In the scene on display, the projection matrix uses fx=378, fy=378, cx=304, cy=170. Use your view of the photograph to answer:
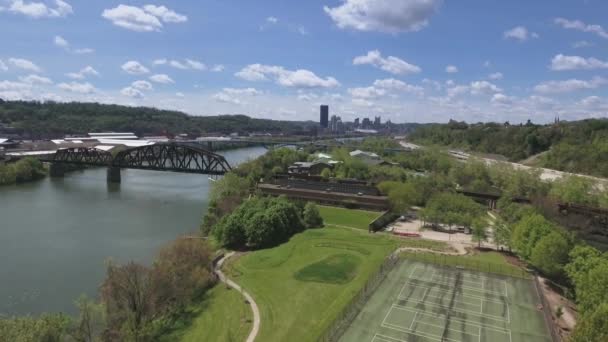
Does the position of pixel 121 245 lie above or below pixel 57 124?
below

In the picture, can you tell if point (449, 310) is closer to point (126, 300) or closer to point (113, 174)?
point (126, 300)

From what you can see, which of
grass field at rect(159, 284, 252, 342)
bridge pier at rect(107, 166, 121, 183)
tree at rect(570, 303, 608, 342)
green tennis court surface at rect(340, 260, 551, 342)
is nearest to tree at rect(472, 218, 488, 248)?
green tennis court surface at rect(340, 260, 551, 342)

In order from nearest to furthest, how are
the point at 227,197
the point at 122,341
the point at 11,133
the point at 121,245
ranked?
the point at 122,341, the point at 121,245, the point at 227,197, the point at 11,133

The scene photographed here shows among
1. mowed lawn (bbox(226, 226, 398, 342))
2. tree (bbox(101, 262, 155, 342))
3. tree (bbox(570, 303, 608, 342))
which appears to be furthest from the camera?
mowed lawn (bbox(226, 226, 398, 342))

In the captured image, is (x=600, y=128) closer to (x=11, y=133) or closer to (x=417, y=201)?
(x=417, y=201)

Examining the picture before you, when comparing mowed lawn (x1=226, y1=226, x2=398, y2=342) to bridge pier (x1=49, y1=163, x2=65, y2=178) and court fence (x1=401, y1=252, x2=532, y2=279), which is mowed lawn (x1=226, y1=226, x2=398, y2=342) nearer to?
court fence (x1=401, y1=252, x2=532, y2=279)

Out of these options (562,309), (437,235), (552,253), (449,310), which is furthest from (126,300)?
(437,235)

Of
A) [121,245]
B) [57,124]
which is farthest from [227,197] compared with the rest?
[57,124]
